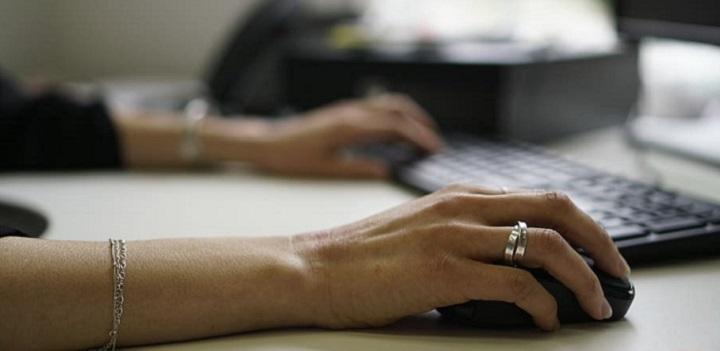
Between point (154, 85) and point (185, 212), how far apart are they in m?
0.82

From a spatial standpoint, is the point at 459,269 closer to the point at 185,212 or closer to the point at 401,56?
the point at 185,212

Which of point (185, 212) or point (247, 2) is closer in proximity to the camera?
point (185, 212)

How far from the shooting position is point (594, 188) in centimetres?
83

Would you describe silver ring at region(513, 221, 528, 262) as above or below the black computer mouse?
above

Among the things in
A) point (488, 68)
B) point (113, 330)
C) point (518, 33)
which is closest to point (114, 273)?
point (113, 330)

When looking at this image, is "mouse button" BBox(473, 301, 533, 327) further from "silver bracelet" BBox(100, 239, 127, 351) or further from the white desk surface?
"silver bracelet" BBox(100, 239, 127, 351)

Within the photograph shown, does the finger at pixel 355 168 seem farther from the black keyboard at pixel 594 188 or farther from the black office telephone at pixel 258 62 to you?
the black office telephone at pixel 258 62

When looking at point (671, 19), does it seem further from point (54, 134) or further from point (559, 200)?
point (54, 134)

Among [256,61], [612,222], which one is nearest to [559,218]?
[612,222]

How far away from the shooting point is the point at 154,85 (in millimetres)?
1642

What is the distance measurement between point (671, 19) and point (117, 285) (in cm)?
72

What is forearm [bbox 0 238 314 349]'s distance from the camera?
567mm

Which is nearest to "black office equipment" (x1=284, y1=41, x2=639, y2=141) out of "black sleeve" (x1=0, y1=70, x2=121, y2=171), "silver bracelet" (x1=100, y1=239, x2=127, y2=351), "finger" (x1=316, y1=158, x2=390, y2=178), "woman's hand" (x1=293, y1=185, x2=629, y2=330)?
"finger" (x1=316, y1=158, x2=390, y2=178)

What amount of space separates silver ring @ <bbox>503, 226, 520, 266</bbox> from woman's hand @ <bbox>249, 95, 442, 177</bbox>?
453 millimetres
